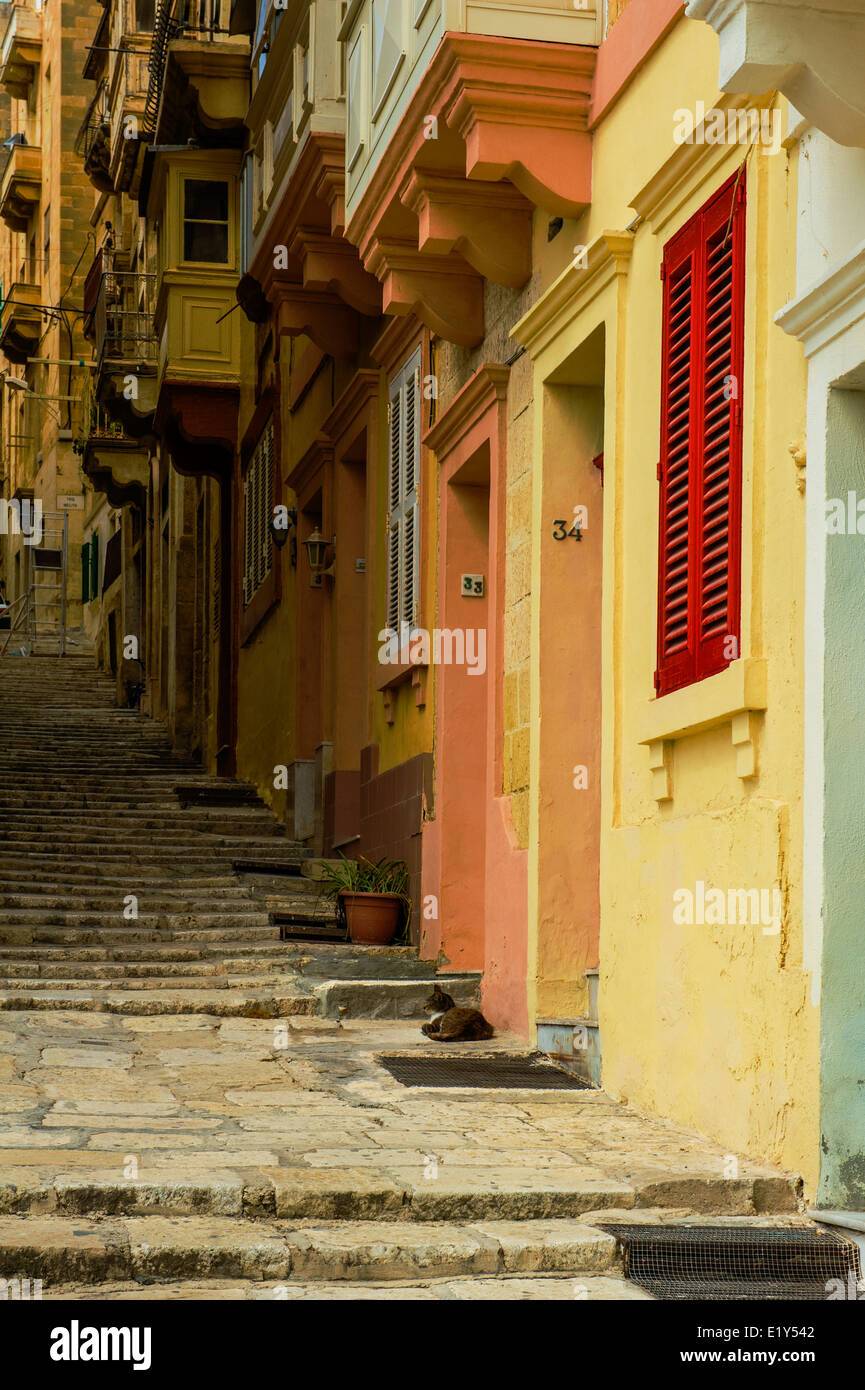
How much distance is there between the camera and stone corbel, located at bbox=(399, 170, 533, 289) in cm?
1035

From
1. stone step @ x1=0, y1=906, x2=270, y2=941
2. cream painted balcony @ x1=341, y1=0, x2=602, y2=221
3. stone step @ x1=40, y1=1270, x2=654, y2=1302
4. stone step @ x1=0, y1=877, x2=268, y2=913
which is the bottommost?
stone step @ x1=40, y1=1270, x2=654, y2=1302

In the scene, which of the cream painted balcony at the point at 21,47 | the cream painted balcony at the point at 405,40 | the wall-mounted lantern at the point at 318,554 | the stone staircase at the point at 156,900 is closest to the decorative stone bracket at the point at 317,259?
the cream painted balcony at the point at 405,40

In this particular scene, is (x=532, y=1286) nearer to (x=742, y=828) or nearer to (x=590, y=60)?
(x=742, y=828)

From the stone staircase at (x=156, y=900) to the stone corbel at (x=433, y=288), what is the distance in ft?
12.6

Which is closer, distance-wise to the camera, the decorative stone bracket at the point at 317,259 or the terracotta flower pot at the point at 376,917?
the terracotta flower pot at the point at 376,917

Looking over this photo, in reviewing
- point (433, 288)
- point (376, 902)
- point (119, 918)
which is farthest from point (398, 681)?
point (433, 288)

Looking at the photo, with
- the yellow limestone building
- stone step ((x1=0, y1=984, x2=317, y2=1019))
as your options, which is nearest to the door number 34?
the yellow limestone building

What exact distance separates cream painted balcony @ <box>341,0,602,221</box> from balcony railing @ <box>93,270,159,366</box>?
15.3 m

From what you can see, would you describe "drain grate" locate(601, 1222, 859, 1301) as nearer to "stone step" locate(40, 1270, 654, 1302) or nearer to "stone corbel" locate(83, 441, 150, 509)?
"stone step" locate(40, 1270, 654, 1302)

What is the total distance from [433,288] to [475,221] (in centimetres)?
112

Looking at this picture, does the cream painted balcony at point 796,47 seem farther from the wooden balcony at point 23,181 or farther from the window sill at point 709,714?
the wooden balcony at point 23,181

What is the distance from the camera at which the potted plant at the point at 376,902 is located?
1314cm

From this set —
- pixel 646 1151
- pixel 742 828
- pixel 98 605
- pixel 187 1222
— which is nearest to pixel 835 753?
pixel 742 828

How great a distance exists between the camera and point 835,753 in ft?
21.0
